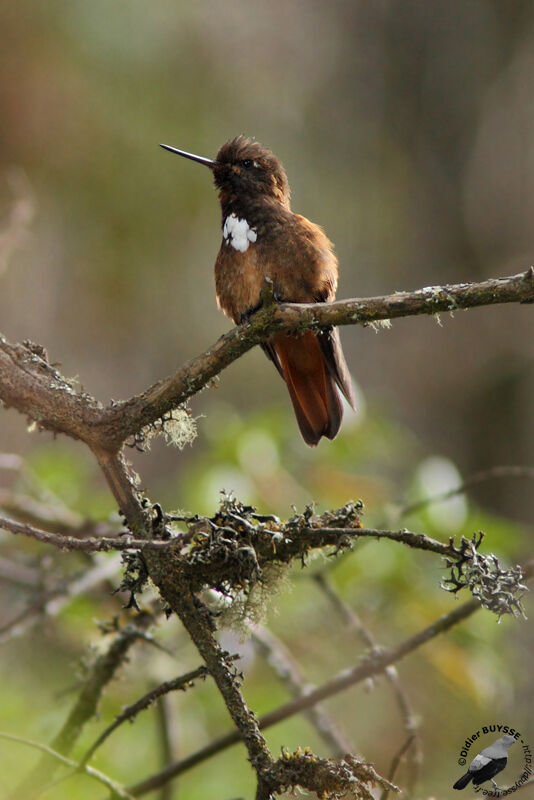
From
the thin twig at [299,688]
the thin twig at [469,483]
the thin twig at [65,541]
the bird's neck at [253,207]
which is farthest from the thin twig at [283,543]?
the bird's neck at [253,207]

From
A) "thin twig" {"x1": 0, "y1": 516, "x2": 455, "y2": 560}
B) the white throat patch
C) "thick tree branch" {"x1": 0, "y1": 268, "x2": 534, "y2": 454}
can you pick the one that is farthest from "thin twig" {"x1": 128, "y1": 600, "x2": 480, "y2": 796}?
the white throat patch

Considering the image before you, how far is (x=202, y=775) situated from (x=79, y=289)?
5473 millimetres

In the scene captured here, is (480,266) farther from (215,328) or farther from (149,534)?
(149,534)

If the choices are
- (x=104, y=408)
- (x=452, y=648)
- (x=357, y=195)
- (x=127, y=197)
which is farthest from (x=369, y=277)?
(x=104, y=408)

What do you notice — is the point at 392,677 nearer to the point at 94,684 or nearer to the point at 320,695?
the point at 320,695

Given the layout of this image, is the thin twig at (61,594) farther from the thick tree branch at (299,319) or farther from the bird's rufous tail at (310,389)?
the thick tree branch at (299,319)

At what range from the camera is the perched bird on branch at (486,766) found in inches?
80.6

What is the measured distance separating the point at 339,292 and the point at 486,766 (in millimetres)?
7268

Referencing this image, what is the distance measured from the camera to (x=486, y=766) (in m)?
2.07

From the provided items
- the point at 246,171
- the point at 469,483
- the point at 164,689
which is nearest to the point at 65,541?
the point at 164,689

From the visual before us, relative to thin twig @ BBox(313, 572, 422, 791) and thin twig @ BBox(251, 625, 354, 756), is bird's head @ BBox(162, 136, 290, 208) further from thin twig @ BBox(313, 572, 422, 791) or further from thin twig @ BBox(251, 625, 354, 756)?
thin twig @ BBox(251, 625, 354, 756)

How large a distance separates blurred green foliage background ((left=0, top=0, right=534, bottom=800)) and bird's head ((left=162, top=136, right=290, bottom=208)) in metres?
0.85

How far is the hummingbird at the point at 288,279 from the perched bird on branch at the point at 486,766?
1368 mm

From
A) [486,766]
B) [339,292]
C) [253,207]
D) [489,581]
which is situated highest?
[339,292]
